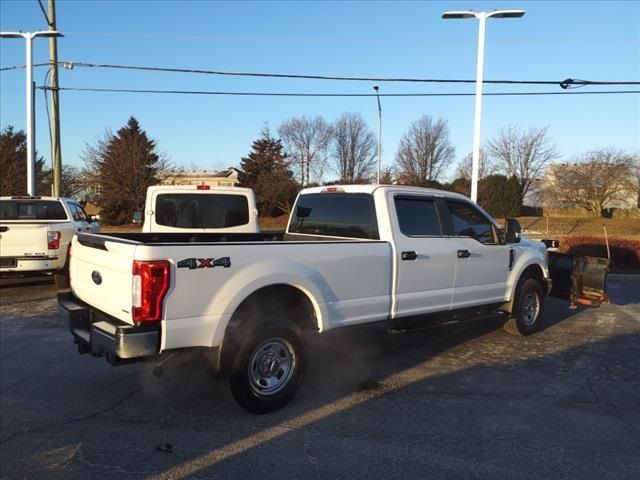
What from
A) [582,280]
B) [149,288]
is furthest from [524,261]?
[149,288]

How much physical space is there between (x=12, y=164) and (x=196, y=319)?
29215mm

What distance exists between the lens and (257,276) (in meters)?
4.16

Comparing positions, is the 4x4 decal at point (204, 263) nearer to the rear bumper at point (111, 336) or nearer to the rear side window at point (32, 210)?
the rear bumper at point (111, 336)

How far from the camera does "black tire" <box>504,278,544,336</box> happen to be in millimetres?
6949

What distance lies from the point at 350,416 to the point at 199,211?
18.0 ft

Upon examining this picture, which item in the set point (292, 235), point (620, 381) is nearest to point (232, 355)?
point (292, 235)

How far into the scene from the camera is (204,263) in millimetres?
3885

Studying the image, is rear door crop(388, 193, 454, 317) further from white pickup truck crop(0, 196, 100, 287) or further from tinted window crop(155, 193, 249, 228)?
white pickup truck crop(0, 196, 100, 287)

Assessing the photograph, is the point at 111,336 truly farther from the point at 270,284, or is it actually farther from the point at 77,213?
the point at 77,213

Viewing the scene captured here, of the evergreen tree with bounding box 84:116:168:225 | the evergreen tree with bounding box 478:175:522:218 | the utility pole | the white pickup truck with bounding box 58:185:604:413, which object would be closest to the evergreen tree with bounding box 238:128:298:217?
the evergreen tree with bounding box 84:116:168:225

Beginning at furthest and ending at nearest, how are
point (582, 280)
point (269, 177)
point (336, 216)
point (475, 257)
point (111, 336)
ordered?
point (269, 177), point (582, 280), point (475, 257), point (336, 216), point (111, 336)

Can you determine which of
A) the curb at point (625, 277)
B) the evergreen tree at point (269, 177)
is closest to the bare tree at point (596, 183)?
the evergreen tree at point (269, 177)

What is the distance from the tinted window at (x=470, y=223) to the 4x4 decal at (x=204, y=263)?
120 inches

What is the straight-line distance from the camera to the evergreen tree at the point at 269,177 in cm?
4478
